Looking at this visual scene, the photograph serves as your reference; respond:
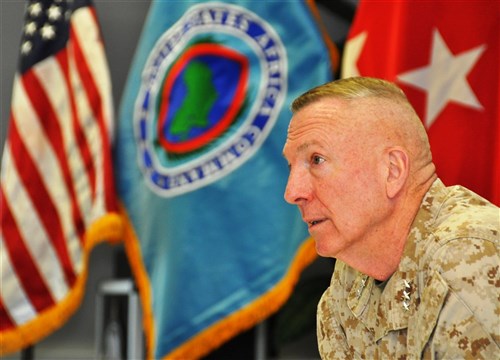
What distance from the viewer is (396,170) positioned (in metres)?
1.13

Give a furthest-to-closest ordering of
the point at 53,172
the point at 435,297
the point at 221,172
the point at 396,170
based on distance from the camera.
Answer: the point at 53,172
the point at 221,172
the point at 396,170
the point at 435,297

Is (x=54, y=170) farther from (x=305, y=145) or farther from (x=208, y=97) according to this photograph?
(x=305, y=145)

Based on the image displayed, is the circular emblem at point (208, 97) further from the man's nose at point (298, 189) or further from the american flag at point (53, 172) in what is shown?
the man's nose at point (298, 189)

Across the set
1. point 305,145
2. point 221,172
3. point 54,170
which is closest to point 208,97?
point 221,172

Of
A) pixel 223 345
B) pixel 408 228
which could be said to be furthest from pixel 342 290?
pixel 223 345

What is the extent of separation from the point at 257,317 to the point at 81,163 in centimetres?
87

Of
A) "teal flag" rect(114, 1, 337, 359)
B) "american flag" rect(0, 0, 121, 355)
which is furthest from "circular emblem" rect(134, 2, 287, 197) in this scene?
"american flag" rect(0, 0, 121, 355)

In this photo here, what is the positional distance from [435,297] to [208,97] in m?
1.68

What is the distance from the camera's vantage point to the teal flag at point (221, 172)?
96.7 inches

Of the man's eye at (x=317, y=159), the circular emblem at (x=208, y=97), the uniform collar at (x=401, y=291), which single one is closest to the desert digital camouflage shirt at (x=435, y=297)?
the uniform collar at (x=401, y=291)

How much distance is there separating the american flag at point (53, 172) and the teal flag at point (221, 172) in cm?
23

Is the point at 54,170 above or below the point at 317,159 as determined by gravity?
below

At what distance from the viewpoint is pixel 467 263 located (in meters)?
0.98

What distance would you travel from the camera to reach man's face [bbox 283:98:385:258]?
114cm
